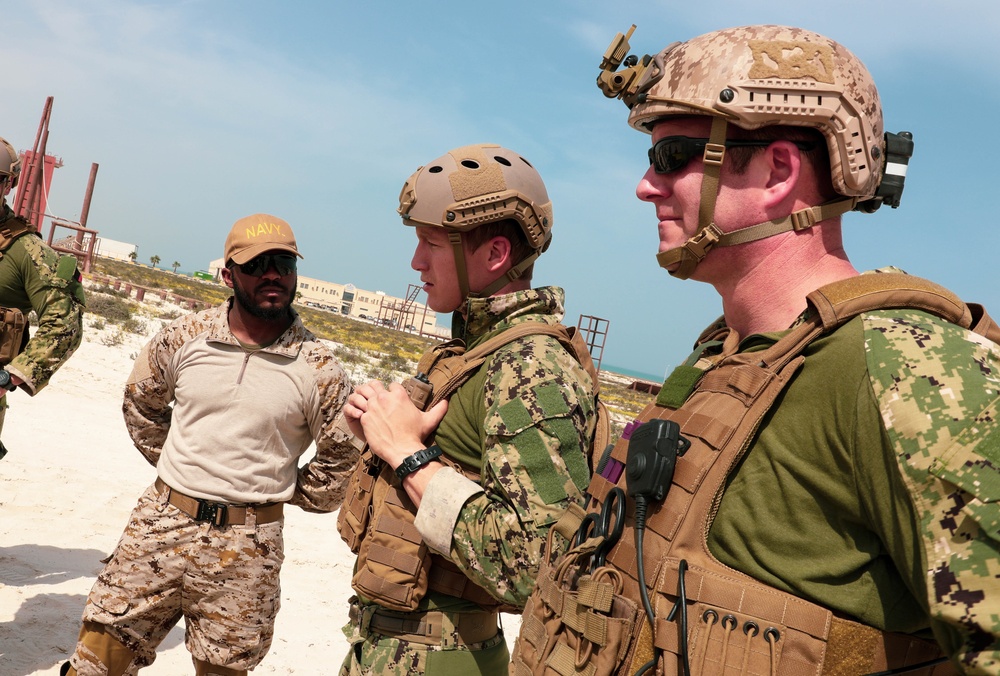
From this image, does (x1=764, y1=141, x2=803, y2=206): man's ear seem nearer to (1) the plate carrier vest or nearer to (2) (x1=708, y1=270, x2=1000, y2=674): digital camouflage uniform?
(2) (x1=708, y1=270, x2=1000, y2=674): digital camouflage uniform

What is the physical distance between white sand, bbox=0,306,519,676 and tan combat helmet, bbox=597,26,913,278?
5267 millimetres

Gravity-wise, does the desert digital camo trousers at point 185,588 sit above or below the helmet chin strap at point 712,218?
below

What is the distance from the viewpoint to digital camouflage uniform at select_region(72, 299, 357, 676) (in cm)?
399

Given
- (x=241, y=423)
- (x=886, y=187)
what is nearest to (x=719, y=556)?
(x=886, y=187)

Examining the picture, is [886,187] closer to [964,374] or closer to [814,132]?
[814,132]

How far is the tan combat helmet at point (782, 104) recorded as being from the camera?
166cm

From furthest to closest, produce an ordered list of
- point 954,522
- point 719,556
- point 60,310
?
point 60,310 → point 719,556 → point 954,522

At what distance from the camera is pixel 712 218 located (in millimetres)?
1769

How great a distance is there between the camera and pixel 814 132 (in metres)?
1.71

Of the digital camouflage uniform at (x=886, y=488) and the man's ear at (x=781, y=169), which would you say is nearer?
the digital camouflage uniform at (x=886, y=488)

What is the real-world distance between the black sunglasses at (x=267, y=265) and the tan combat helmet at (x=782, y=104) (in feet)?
9.77

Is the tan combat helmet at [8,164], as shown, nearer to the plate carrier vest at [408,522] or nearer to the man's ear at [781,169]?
the plate carrier vest at [408,522]

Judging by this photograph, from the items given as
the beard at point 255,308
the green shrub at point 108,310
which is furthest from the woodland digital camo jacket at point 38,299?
the green shrub at point 108,310

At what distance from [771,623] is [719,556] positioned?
0.49 feet
